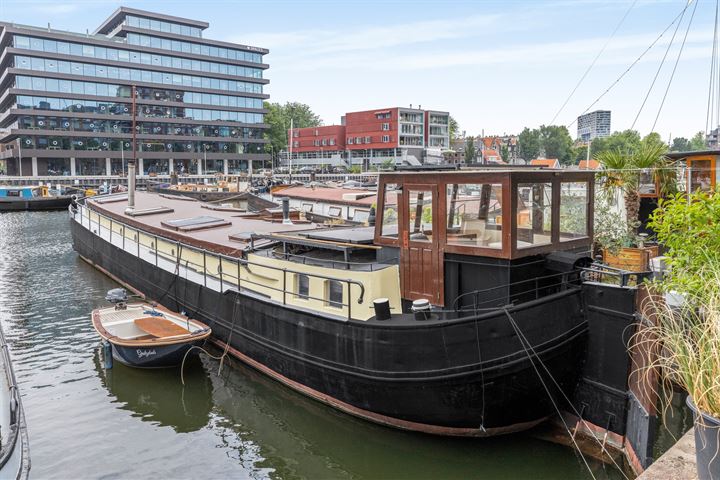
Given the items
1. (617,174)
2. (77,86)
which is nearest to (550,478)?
(617,174)

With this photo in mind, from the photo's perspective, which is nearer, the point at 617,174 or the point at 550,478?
the point at 550,478

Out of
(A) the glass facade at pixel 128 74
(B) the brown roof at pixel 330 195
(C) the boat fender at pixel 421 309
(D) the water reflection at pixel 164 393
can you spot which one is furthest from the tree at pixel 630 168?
(A) the glass facade at pixel 128 74

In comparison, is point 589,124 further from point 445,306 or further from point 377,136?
point 377,136

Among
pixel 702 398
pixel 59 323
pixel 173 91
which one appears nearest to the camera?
pixel 702 398

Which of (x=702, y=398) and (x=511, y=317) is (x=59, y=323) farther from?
(x=702, y=398)

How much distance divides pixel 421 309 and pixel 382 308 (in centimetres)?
75

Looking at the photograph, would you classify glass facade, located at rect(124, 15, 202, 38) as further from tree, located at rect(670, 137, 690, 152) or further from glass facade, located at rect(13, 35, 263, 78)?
tree, located at rect(670, 137, 690, 152)

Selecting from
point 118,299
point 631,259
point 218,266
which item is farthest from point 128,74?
point 631,259

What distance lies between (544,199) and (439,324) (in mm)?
2834

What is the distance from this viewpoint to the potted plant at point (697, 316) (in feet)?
15.1

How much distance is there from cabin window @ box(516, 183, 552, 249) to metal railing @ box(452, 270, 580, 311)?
65cm

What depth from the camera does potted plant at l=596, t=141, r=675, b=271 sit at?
10.4 m

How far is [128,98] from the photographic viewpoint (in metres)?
80.9

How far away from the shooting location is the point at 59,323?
1725cm
